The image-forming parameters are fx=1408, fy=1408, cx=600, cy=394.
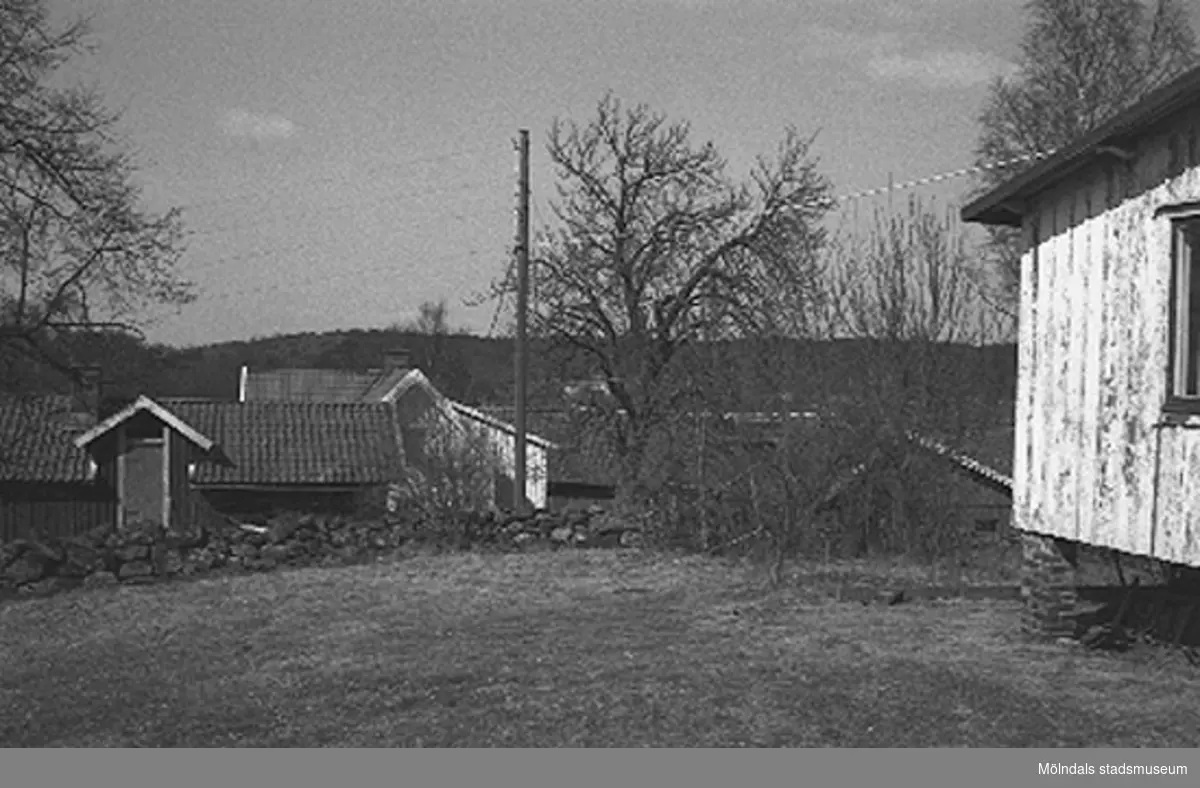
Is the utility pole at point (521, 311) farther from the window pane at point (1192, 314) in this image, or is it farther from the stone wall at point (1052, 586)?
the window pane at point (1192, 314)

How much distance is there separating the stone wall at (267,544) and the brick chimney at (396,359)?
35.7 metres

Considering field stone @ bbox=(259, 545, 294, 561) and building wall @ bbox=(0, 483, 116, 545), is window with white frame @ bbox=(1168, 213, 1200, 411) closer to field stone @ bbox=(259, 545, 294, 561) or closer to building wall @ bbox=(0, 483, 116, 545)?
field stone @ bbox=(259, 545, 294, 561)

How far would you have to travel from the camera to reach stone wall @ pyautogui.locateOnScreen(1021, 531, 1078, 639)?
1023cm

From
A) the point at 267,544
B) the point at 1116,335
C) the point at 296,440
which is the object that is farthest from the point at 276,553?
the point at 296,440

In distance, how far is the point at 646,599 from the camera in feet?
42.5

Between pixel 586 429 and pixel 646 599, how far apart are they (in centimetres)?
1841

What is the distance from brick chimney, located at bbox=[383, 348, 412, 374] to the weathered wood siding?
4555 cm

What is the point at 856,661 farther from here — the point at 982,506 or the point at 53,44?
the point at 53,44

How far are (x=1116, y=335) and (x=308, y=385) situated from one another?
53881 mm

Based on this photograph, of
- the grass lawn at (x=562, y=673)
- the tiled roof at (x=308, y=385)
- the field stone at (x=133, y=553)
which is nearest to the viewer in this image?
the grass lawn at (x=562, y=673)

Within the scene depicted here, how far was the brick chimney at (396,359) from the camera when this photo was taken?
54906 mm

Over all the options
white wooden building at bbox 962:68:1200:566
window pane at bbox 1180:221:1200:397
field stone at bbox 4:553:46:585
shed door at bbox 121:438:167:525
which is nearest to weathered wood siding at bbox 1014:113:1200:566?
white wooden building at bbox 962:68:1200:566

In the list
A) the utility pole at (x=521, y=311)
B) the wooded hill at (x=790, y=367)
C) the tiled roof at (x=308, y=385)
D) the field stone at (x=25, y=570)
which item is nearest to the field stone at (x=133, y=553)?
the field stone at (x=25, y=570)

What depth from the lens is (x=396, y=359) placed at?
181 feet
